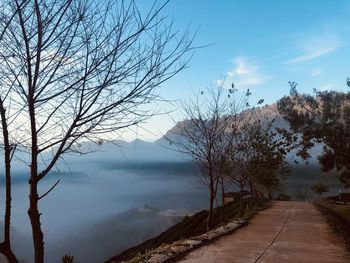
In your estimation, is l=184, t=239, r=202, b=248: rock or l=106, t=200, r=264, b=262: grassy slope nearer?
l=184, t=239, r=202, b=248: rock

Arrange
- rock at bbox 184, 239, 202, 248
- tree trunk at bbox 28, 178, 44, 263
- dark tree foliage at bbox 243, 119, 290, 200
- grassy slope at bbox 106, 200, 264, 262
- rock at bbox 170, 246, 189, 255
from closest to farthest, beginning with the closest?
tree trunk at bbox 28, 178, 44, 263, rock at bbox 170, 246, 189, 255, rock at bbox 184, 239, 202, 248, grassy slope at bbox 106, 200, 264, 262, dark tree foliage at bbox 243, 119, 290, 200

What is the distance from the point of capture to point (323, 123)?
33.9 metres

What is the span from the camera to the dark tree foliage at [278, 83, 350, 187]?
109 ft

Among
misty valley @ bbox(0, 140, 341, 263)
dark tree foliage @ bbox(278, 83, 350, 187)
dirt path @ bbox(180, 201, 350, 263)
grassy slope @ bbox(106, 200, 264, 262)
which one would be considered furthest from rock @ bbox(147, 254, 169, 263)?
dark tree foliage @ bbox(278, 83, 350, 187)

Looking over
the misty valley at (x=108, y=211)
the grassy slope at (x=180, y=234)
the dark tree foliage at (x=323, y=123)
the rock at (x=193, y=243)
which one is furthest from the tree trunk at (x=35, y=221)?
the dark tree foliage at (x=323, y=123)

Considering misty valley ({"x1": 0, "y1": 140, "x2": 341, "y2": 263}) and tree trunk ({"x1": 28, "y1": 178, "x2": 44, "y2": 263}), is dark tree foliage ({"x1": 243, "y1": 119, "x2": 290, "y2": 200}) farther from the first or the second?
tree trunk ({"x1": 28, "y1": 178, "x2": 44, "y2": 263})

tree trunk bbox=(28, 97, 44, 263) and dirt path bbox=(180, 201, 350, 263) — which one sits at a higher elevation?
tree trunk bbox=(28, 97, 44, 263)

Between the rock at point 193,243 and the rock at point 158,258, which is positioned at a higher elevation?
the rock at point 193,243

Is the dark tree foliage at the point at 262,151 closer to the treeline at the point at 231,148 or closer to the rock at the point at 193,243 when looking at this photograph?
the treeline at the point at 231,148

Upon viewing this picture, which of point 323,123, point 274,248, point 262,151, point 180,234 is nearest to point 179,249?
point 274,248

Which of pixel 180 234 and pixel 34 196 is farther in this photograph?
pixel 180 234

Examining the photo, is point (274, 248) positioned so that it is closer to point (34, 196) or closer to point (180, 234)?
point (34, 196)

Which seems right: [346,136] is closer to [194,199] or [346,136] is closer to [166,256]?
[166,256]

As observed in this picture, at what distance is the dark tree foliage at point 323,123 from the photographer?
33344 millimetres
